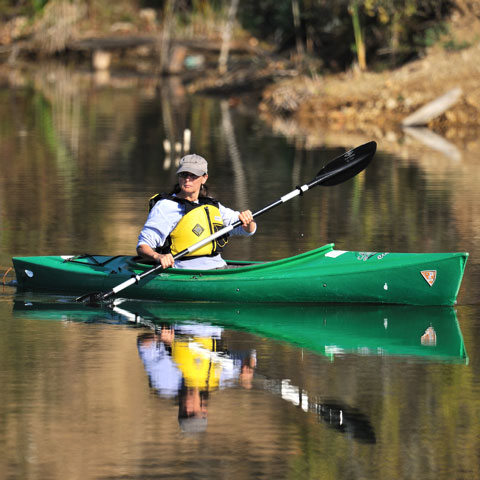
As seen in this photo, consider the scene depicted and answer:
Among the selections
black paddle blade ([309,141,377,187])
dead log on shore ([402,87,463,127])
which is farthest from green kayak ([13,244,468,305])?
dead log on shore ([402,87,463,127])

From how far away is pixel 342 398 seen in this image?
820 cm

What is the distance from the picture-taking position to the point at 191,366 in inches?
360

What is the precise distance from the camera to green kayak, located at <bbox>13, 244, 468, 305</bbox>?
11.0 meters

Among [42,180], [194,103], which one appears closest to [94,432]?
[42,180]

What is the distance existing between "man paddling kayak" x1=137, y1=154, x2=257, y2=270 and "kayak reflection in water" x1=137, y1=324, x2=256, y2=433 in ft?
3.05

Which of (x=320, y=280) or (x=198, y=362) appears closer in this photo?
(x=198, y=362)

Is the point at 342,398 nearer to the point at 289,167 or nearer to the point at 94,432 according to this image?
the point at 94,432

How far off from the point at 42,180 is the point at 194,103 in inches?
695

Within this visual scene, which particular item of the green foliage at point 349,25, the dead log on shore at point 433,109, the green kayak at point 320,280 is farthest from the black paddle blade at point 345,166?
the green foliage at point 349,25

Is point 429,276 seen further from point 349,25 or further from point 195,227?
point 349,25

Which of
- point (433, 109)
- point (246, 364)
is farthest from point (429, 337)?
point (433, 109)

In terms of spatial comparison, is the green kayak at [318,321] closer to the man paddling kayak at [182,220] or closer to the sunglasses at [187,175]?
the man paddling kayak at [182,220]

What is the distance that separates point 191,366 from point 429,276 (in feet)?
8.74

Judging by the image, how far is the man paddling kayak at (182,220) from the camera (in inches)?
435
